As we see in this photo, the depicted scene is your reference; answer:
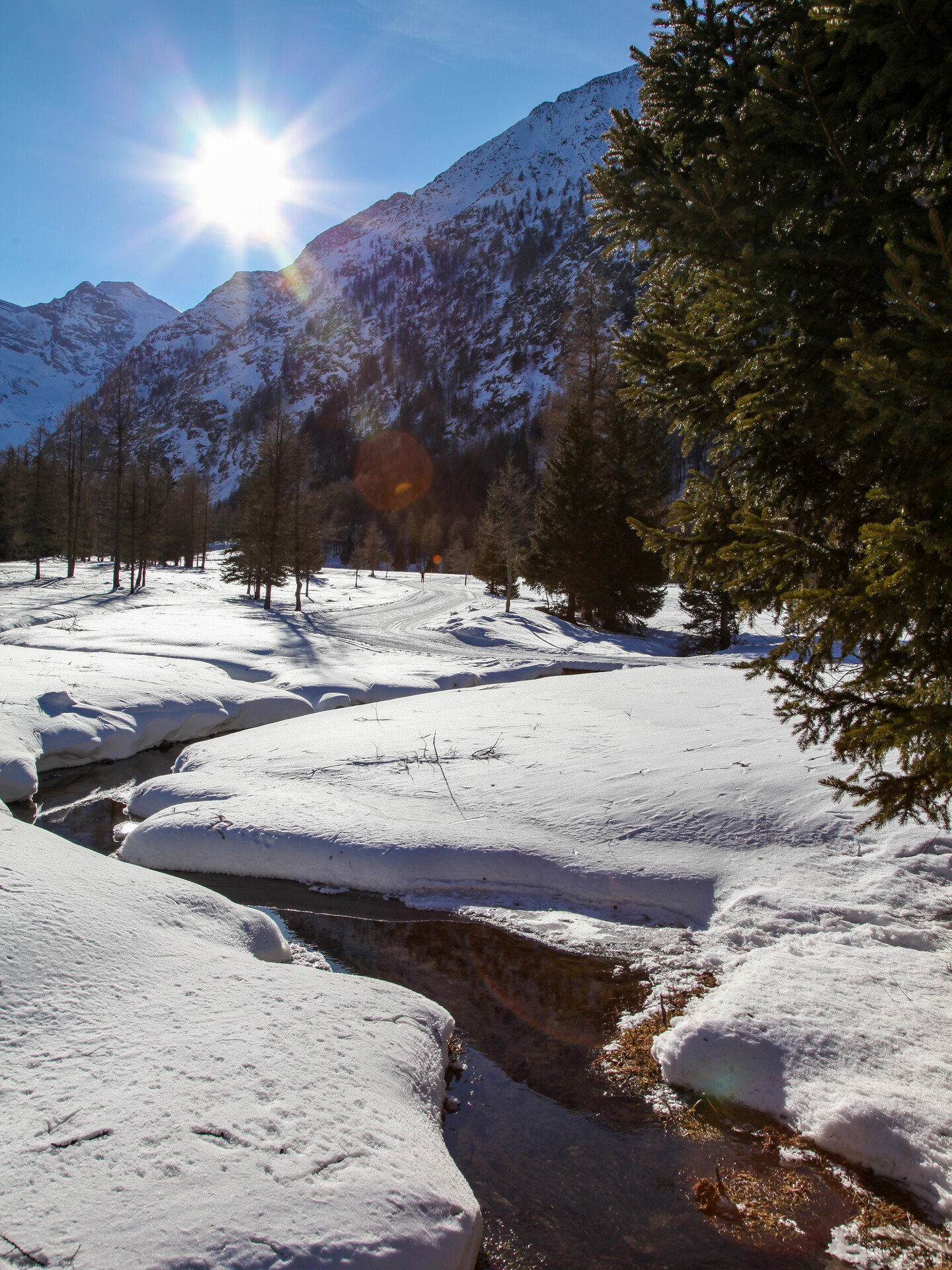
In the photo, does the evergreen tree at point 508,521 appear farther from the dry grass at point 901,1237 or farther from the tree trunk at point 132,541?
the dry grass at point 901,1237

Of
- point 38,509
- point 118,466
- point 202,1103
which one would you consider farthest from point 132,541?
point 202,1103

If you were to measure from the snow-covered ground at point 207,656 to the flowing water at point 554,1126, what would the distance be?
22.5 feet

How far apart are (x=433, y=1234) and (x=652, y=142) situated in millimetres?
6006

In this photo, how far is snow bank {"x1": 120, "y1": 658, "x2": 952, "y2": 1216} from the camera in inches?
141

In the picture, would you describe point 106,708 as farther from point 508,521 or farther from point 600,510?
point 508,521

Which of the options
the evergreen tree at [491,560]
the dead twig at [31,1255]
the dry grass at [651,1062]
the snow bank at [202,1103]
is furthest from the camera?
the evergreen tree at [491,560]

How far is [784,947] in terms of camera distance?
15.1 ft

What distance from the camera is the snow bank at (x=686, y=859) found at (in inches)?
141

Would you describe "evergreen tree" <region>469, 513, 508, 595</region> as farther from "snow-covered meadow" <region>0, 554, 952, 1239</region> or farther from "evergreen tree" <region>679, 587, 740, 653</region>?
"snow-covered meadow" <region>0, 554, 952, 1239</region>

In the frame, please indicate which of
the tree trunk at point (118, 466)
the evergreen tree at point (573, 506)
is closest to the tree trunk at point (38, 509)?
the tree trunk at point (118, 466)

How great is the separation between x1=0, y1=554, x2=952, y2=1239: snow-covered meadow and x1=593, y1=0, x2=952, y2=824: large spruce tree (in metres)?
1.55

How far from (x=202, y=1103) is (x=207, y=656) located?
649 inches

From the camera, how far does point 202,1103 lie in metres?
2.80

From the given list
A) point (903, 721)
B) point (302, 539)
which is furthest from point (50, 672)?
point (302, 539)
